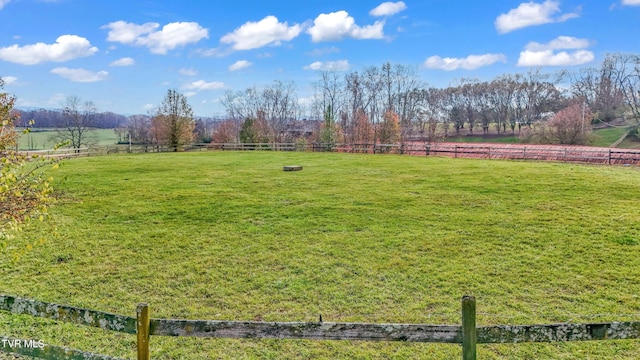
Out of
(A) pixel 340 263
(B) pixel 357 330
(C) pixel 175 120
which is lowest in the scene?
(A) pixel 340 263

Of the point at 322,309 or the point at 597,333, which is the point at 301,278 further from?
the point at 597,333

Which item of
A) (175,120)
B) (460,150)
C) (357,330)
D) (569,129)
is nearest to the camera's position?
(357,330)

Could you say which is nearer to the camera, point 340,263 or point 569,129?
point 340,263

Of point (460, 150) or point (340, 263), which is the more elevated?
point (460, 150)

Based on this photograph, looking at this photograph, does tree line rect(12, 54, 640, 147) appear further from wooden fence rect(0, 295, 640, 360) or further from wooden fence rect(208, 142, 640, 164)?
wooden fence rect(0, 295, 640, 360)

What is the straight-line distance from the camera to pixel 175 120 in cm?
4012

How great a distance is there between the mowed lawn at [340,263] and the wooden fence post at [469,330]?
2401 millimetres

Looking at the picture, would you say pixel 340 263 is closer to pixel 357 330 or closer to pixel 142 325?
pixel 357 330

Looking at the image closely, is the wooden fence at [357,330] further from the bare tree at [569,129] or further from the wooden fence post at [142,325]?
the bare tree at [569,129]

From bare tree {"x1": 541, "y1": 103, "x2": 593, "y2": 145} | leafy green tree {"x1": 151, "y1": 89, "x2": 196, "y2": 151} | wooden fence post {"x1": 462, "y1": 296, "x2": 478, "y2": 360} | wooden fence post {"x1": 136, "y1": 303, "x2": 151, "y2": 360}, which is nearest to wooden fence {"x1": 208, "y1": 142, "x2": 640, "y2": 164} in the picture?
leafy green tree {"x1": 151, "y1": 89, "x2": 196, "y2": 151}

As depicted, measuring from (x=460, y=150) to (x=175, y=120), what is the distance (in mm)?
28793

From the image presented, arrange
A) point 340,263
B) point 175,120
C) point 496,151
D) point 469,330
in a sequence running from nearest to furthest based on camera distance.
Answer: point 469,330, point 340,263, point 496,151, point 175,120

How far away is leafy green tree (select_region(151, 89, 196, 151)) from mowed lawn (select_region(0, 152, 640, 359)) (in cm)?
2719

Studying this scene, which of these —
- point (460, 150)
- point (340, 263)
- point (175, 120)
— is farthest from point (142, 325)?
point (175, 120)
